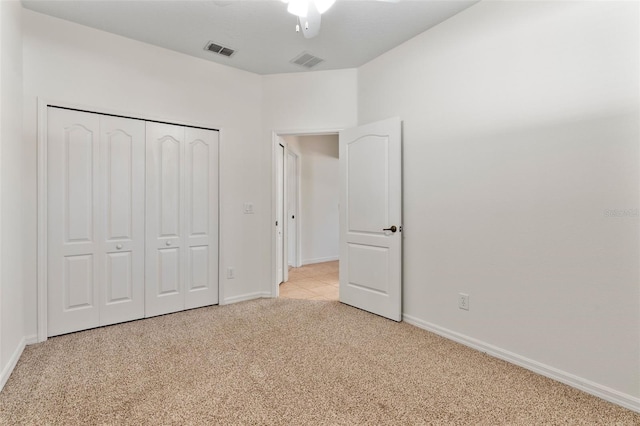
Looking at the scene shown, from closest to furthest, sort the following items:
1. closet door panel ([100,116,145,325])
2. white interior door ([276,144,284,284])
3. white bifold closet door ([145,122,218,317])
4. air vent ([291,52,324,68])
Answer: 1. closet door panel ([100,116,145,325])
2. white bifold closet door ([145,122,218,317])
3. air vent ([291,52,324,68])
4. white interior door ([276,144,284,284])

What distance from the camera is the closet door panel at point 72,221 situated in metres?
2.64

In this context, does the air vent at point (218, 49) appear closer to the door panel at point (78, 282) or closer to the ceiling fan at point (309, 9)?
the ceiling fan at point (309, 9)

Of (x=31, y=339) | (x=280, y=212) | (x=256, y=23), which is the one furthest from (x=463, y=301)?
(x=31, y=339)

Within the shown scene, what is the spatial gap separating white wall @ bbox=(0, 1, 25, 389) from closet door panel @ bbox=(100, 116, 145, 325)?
1.90ft

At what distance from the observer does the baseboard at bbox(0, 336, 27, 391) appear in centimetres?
190

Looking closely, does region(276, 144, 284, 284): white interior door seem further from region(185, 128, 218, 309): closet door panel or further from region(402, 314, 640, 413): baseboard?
region(402, 314, 640, 413): baseboard

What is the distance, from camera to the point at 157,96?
10.2ft

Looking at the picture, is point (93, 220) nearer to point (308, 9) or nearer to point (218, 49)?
point (218, 49)

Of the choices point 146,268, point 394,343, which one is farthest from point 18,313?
point 394,343

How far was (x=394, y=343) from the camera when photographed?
2535 mm

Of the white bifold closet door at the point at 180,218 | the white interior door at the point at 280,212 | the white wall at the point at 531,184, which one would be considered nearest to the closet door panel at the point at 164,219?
the white bifold closet door at the point at 180,218

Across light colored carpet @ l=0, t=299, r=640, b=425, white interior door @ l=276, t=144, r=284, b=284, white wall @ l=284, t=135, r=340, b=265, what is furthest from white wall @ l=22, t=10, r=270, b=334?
white wall @ l=284, t=135, r=340, b=265

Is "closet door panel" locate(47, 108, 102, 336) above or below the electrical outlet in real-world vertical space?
above

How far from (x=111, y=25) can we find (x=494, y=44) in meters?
3.12
